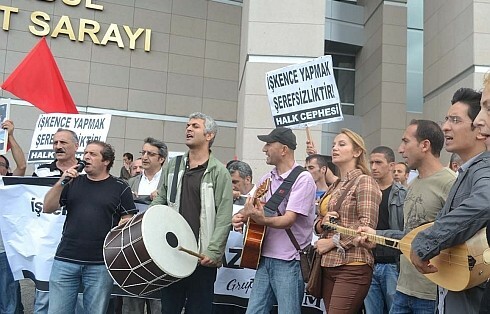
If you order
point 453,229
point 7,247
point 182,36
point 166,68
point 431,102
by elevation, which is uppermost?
point 182,36

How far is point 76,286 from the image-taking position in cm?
462

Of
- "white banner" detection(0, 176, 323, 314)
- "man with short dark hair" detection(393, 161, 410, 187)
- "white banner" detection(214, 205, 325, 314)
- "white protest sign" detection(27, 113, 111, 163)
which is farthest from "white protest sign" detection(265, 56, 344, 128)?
"white protest sign" detection(27, 113, 111, 163)

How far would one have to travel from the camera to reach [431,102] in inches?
453

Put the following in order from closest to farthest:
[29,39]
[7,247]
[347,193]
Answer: [347,193] < [7,247] < [29,39]

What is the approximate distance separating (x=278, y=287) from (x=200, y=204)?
3.18 feet

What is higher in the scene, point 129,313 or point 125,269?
point 125,269

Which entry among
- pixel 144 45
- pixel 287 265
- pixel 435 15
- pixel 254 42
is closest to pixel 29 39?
pixel 144 45

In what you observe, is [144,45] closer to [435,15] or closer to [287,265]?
[435,15]

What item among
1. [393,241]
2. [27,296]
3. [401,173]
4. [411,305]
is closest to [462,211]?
[393,241]

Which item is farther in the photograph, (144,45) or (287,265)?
(144,45)

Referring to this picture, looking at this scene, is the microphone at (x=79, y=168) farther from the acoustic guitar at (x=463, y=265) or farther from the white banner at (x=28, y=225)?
the acoustic guitar at (x=463, y=265)

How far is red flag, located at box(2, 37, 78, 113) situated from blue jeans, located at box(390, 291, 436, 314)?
5.96 m

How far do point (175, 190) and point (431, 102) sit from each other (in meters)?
8.51

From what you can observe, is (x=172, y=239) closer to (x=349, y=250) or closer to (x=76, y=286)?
(x=76, y=286)
